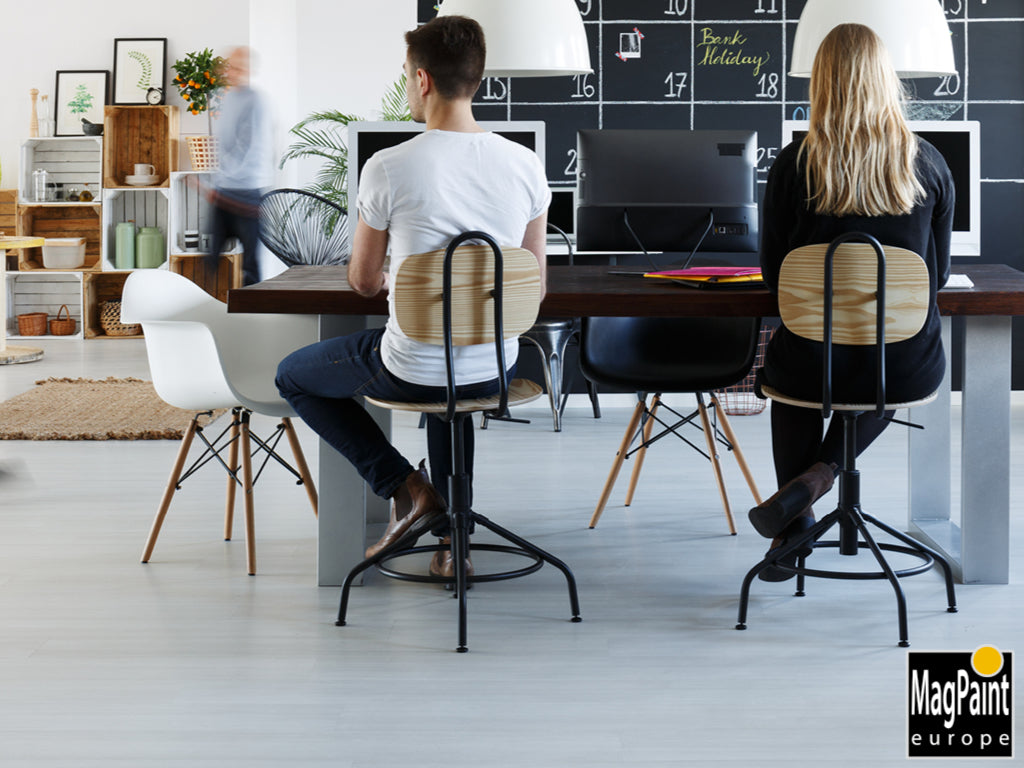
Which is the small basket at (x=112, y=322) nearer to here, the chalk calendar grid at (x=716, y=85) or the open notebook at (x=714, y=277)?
the chalk calendar grid at (x=716, y=85)

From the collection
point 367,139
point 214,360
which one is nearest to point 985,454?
point 214,360

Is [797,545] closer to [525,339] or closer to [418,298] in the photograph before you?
[418,298]

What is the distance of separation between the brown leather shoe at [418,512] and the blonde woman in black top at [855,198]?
678 millimetres

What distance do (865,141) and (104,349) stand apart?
5824 millimetres

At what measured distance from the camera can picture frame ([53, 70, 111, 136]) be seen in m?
7.94

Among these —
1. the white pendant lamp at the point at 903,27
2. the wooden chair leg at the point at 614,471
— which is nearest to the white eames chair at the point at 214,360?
the wooden chair leg at the point at 614,471

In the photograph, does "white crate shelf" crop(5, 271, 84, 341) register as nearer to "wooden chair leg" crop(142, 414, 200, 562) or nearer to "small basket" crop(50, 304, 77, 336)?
"small basket" crop(50, 304, 77, 336)

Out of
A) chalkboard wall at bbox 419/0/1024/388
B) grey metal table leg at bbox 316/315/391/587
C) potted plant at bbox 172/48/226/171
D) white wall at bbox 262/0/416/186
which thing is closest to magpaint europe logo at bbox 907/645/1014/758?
grey metal table leg at bbox 316/315/391/587

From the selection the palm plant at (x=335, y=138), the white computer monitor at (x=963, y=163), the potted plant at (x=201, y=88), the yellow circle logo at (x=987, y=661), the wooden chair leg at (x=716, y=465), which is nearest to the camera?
the yellow circle logo at (x=987, y=661)

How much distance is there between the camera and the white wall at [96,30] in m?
7.94

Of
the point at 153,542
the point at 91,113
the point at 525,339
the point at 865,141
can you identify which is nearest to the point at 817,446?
the point at 865,141

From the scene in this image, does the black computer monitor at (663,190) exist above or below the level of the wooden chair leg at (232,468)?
above

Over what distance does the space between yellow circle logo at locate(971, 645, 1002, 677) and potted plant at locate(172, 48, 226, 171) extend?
6230 millimetres

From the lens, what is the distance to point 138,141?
26.2 feet
